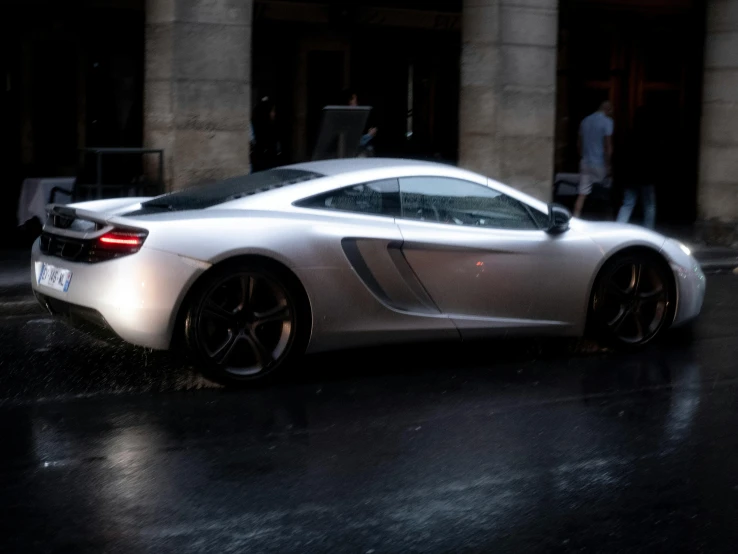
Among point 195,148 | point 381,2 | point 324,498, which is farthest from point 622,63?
point 324,498

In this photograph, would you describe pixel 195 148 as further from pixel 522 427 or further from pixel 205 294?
pixel 522 427

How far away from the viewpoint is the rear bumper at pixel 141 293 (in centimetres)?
721

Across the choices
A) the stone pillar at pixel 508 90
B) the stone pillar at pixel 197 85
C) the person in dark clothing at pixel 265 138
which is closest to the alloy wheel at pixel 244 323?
the stone pillar at pixel 197 85

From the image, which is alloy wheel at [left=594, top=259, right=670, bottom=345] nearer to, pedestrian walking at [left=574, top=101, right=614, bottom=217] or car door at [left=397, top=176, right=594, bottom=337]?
car door at [left=397, top=176, right=594, bottom=337]

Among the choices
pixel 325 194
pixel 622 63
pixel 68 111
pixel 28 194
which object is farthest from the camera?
pixel 622 63

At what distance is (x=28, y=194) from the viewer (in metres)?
15.8

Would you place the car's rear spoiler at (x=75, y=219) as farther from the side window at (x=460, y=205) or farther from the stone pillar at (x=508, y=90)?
the stone pillar at (x=508, y=90)

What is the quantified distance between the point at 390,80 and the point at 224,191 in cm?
1428

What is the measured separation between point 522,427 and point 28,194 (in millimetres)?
10416

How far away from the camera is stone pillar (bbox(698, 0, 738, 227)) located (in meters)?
17.2

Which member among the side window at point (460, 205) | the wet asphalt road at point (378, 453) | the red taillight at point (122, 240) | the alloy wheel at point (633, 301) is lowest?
the wet asphalt road at point (378, 453)

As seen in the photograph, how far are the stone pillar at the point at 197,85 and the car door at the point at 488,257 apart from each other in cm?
624

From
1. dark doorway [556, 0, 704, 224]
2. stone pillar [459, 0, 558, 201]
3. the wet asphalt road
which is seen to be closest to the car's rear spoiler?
the wet asphalt road

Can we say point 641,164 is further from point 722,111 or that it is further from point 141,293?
point 141,293
